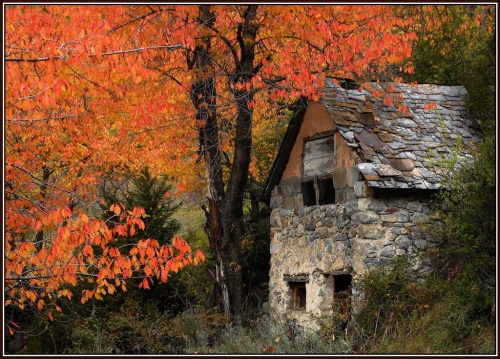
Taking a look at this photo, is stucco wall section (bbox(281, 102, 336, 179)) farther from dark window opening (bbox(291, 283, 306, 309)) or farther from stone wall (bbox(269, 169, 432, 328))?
dark window opening (bbox(291, 283, 306, 309))

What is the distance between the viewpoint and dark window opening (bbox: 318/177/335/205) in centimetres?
1364

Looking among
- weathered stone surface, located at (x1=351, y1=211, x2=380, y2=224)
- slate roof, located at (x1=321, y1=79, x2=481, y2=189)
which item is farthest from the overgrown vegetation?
slate roof, located at (x1=321, y1=79, x2=481, y2=189)

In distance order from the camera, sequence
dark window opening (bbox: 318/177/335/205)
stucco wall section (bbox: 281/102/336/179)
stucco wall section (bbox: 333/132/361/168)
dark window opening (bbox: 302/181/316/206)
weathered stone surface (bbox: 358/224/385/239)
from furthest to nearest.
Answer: dark window opening (bbox: 302/181/316/206) < dark window opening (bbox: 318/177/335/205) < stucco wall section (bbox: 281/102/336/179) < stucco wall section (bbox: 333/132/361/168) < weathered stone surface (bbox: 358/224/385/239)

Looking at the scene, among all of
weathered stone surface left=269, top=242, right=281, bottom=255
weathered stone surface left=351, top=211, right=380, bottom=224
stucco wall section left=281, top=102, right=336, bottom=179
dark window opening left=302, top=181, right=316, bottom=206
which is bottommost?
weathered stone surface left=269, top=242, right=281, bottom=255

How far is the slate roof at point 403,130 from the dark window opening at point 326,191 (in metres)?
1.35

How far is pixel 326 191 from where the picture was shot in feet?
45.3

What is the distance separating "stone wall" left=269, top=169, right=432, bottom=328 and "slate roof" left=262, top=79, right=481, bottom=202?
441mm

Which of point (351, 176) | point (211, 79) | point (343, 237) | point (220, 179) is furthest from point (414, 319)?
point (211, 79)

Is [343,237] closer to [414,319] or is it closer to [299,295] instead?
[299,295]

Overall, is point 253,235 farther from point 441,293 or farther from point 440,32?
point 440,32

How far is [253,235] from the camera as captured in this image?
15.9 m

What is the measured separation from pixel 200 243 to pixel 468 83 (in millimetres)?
9957

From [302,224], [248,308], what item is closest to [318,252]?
[302,224]

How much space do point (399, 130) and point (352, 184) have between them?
1.69 meters
